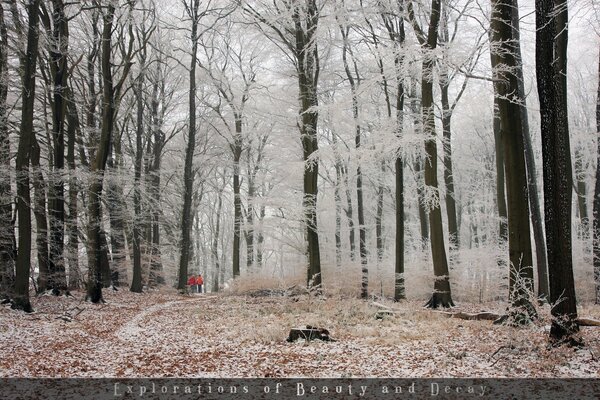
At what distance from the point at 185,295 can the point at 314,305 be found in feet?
34.8

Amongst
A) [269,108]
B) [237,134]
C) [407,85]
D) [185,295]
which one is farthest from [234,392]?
[237,134]

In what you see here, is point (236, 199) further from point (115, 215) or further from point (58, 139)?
point (58, 139)

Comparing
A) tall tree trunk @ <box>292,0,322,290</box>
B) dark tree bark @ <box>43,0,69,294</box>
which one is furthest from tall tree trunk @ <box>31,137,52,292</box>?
tall tree trunk @ <box>292,0,322,290</box>

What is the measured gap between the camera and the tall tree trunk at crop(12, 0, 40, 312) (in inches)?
450

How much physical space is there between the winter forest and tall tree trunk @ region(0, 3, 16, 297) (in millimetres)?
89

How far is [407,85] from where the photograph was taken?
59.9 ft

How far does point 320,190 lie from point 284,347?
729 inches

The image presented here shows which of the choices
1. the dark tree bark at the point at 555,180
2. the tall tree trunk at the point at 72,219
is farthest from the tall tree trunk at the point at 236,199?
the dark tree bark at the point at 555,180

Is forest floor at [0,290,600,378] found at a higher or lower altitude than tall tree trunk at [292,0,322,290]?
lower

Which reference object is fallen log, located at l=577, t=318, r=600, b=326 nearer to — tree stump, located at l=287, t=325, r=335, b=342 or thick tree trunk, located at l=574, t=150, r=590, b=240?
tree stump, located at l=287, t=325, r=335, b=342

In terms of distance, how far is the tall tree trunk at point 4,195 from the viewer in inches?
471

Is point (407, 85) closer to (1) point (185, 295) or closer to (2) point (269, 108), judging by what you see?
(2) point (269, 108)

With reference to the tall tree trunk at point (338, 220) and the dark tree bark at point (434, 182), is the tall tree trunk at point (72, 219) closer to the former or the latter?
the tall tree trunk at point (338, 220)

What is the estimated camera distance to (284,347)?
8.03 meters
